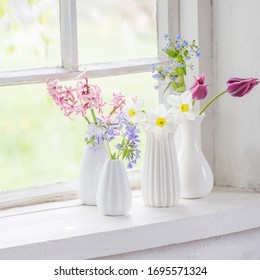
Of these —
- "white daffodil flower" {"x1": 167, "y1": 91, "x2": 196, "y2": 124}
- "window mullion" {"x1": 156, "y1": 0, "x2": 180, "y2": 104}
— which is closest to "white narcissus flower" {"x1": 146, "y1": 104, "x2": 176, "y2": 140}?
"white daffodil flower" {"x1": 167, "y1": 91, "x2": 196, "y2": 124}

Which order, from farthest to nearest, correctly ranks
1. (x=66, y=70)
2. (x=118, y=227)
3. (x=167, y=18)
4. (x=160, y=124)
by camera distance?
(x=167, y=18) < (x=66, y=70) < (x=160, y=124) < (x=118, y=227)

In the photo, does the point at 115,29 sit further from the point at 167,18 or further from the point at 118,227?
the point at 118,227

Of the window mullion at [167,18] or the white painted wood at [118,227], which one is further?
the window mullion at [167,18]

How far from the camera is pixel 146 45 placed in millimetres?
2277

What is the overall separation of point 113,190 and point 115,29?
45 cm

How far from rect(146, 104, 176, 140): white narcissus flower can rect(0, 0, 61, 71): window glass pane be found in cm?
29

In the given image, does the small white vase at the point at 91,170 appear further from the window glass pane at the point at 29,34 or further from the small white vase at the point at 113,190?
the window glass pane at the point at 29,34

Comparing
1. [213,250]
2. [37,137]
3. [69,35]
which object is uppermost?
[69,35]

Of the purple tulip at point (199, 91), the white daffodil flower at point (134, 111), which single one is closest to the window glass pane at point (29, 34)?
the white daffodil flower at point (134, 111)

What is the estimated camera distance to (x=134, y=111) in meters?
2.06

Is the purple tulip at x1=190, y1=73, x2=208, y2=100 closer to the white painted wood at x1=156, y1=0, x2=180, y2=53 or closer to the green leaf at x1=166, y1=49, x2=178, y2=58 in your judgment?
the green leaf at x1=166, y1=49, x2=178, y2=58

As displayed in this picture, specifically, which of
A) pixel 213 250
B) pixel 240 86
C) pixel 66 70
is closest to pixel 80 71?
pixel 66 70

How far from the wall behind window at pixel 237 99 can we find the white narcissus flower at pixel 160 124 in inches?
9.4

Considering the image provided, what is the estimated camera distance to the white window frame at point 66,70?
2.11m
